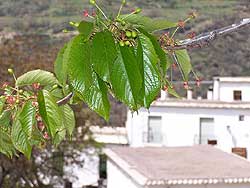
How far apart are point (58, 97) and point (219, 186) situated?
9496 mm

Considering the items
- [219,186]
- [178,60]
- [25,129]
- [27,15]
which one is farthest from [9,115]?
[27,15]

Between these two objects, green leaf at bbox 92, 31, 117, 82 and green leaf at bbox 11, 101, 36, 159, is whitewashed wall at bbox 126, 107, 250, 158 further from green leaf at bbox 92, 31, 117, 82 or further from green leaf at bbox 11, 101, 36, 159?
green leaf at bbox 92, 31, 117, 82

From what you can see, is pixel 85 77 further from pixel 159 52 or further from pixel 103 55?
pixel 159 52

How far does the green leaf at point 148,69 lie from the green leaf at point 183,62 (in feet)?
1.23

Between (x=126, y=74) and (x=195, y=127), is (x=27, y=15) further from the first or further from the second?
(x=126, y=74)

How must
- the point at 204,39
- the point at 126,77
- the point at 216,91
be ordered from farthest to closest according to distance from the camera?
the point at 216,91
the point at 204,39
the point at 126,77

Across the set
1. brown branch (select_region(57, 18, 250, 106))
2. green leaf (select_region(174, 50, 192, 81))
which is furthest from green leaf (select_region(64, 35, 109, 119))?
green leaf (select_region(174, 50, 192, 81))

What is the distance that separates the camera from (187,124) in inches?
840

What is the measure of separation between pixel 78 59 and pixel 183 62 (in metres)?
0.47

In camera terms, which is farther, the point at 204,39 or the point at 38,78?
the point at 38,78

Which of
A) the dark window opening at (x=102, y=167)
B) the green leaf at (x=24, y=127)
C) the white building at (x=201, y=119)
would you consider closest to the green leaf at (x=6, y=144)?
the green leaf at (x=24, y=127)

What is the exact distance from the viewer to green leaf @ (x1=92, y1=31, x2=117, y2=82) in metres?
1.09

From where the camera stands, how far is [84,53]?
3.65ft

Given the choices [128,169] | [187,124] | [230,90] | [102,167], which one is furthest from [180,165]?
[102,167]
